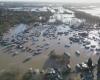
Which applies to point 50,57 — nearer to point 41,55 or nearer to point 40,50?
point 41,55

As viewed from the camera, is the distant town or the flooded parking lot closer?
the distant town

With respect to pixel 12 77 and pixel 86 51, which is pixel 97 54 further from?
pixel 12 77

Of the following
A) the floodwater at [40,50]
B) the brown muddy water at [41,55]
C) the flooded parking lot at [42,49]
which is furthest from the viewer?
the flooded parking lot at [42,49]

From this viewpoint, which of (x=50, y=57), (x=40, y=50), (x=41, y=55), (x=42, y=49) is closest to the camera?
(x=50, y=57)

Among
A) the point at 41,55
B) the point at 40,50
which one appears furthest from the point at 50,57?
the point at 40,50

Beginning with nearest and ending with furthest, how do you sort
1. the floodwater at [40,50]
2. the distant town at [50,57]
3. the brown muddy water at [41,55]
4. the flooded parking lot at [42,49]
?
the distant town at [50,57]
the brown muddy water at [41,55]
the floodwater at [40,50]
the flooded parking lot at [42,49]

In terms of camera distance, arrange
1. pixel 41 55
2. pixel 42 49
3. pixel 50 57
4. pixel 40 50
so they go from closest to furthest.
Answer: pixel 50 57
pixel 41 55
pixel 40 50
pixel 42 49

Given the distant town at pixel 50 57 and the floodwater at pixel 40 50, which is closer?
the distant town at pixel 50 57

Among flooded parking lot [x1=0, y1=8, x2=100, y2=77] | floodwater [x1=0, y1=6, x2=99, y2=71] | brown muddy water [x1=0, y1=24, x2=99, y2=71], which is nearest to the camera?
brown muddy water [x1=0, y1=24, x2=99, y2=71]

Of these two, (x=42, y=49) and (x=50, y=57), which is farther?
(x=42, y=49)

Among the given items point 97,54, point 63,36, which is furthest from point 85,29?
point 97,54

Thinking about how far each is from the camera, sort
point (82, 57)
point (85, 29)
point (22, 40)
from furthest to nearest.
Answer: point (85, 29), point (22, 40), point (82, 57)
